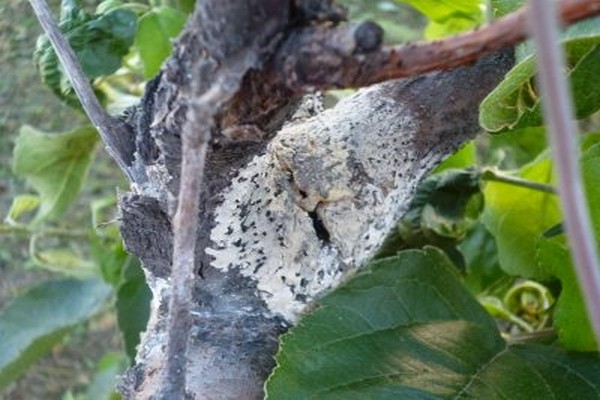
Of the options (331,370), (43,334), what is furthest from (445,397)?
(43,334)

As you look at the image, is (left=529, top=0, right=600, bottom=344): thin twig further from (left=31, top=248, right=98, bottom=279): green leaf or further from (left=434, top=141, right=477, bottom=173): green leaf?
(left=31, top=248, right=98, bottom=279): green leaf

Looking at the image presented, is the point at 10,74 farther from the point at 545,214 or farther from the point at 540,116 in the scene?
the point at 540,116

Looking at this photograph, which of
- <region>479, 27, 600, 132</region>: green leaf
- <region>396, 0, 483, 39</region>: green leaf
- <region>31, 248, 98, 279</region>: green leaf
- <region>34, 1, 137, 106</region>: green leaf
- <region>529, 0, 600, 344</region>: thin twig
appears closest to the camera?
<region>529, 0, 600, 344</region>: thin twig

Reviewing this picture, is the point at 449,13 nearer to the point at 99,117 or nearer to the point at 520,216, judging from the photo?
the point at 520,216

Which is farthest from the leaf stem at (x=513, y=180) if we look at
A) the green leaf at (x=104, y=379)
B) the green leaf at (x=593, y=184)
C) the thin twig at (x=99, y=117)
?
the green leaf at (x=104, y=379)

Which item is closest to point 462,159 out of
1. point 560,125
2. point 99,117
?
point 99,117

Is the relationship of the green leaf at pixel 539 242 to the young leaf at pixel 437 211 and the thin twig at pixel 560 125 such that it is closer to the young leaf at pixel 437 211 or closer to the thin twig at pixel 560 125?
the young leaf at pixel 437 211

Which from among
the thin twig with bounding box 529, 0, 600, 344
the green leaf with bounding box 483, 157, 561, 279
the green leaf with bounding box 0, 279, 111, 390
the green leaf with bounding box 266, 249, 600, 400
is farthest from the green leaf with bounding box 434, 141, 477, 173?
the thin twig with bounding box 529, 0, 600, 344
